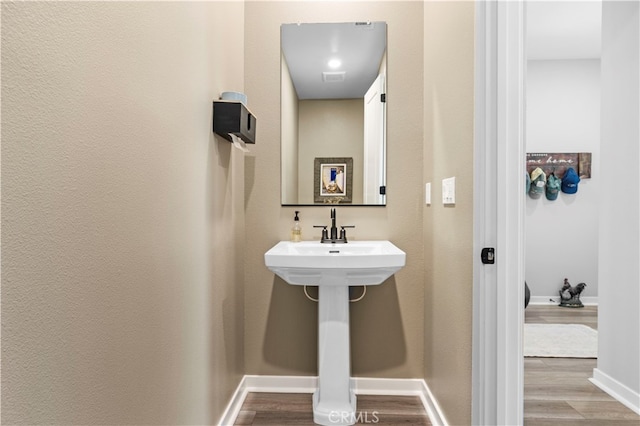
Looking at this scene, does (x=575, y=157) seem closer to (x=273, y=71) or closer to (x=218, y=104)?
(x=273, y=71)

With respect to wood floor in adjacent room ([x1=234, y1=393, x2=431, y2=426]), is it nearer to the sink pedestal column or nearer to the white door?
the sink pedestal column

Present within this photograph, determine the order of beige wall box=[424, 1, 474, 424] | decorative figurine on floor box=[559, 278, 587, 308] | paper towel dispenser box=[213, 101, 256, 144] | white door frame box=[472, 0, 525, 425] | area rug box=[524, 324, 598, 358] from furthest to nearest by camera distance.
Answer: decorative figurine on floor box=[559, 278, 587, 308] → area rug box=[524, 324, 598, 358] → paper towel dispenser box=[213, 101, 256, 144] → beige wall box=[424, 1, 474, 424] → white door frame box=[472, 0, 525, 425]

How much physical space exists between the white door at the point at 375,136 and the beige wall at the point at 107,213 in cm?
95

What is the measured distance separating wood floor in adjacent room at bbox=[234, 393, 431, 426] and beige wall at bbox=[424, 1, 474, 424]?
0.17 metres

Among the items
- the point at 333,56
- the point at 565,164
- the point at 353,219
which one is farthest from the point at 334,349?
the point at 565,164

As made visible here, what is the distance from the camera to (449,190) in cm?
165

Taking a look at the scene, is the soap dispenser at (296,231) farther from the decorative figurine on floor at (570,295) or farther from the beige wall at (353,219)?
the decorative figurine on floor at (570,295)

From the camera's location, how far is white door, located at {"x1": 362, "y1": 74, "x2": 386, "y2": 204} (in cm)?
218

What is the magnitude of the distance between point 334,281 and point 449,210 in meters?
0.58

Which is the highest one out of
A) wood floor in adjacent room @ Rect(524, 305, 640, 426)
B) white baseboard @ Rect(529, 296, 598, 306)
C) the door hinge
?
the door hinge

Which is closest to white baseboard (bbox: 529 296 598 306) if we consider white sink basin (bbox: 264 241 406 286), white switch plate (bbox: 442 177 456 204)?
white switch plate (bbox: 442 177 456 204)

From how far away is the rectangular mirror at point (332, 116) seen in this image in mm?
2184

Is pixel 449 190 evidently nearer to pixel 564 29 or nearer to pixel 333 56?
pixel 333 56

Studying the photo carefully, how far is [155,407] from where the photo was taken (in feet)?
3.58
